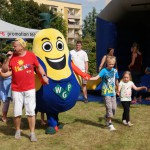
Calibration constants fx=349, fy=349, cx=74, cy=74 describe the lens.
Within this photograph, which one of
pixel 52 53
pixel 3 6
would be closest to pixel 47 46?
pixel 52 53

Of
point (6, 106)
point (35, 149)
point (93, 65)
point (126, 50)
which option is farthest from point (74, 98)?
point (93, 65)

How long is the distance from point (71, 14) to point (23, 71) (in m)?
71.0

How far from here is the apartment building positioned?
69.1 meters

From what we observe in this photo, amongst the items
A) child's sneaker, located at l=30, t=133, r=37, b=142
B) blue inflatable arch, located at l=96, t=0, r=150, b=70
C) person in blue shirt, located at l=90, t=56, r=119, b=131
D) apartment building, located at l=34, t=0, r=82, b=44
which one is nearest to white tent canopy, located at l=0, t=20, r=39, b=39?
blue inflatable arch, located at l=96, t=0, r=150, b=70

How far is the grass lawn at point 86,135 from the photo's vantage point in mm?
4535

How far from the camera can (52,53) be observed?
5051 mm

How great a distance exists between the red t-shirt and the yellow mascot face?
30 centimetres

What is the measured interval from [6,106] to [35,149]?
183cm

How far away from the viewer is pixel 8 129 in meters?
5.56

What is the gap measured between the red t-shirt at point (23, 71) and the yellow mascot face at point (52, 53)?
296 mm

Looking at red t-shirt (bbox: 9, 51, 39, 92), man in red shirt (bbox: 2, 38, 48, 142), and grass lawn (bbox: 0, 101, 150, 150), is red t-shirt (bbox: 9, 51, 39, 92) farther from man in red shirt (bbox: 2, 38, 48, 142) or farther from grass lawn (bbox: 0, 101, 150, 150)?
grass lawn (bbox: 0, 101, 150, 150)

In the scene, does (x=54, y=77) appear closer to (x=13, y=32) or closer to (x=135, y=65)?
(x=135, y=65)

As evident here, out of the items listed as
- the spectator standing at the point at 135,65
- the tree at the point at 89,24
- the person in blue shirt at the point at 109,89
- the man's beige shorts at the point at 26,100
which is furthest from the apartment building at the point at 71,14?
the man's beige shorts at the point at 26,100

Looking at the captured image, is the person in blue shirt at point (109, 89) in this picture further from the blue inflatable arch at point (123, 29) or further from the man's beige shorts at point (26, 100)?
the blue inflatable arch at point (123, 29)
